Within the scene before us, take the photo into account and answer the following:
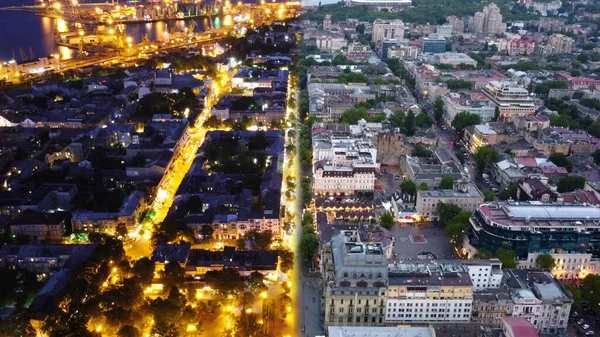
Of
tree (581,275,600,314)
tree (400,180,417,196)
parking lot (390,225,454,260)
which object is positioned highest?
tree (400,180,417,196)

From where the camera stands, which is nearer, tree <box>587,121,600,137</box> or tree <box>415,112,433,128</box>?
tree <box>587,121,600,137</box>

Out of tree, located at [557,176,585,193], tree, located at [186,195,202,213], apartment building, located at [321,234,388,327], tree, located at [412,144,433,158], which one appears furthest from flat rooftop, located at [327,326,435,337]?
tree, located at [412,144,433,158]

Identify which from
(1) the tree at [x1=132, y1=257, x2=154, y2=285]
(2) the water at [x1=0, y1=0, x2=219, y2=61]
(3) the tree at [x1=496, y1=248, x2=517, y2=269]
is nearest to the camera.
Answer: (1) the tree at [x1=132, y1=257, x2=154, y2=285]

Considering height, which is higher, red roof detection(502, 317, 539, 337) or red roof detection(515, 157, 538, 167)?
red roof detection(515, 157, 538, 167)

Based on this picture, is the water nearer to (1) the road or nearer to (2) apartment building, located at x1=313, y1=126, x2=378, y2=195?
(1) the road

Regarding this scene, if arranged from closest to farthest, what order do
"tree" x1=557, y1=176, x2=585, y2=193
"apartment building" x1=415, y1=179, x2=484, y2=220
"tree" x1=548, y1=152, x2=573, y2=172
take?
"apartment building" x1=415, y1=179, x2=484, y2=220
"tree" x1=557, y1=176, x2=585, y2=193
"tree" x1=548, y1=152, x2=573, y2=172

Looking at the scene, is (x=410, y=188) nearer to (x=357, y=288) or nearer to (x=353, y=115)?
(x=357, y=288)

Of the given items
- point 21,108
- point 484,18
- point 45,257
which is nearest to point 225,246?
point 45,257
